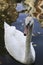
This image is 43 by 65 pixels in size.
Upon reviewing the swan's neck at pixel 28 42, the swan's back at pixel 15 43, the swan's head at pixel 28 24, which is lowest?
the swan's back at pixel 15 43

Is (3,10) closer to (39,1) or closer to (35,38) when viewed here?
(39,1)

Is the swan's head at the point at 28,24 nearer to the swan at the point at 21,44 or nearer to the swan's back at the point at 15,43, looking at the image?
the swan at the point at 21,44

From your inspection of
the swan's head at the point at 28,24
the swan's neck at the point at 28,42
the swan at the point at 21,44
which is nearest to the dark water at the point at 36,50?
the swan at the point at 21,44

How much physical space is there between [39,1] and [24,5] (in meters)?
0.47

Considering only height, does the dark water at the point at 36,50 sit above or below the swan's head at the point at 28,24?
below

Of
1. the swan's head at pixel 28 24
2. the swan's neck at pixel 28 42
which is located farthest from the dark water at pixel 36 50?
the swan's head at pixel 28 24

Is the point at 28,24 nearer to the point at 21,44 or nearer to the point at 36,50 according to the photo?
the point at 21,44

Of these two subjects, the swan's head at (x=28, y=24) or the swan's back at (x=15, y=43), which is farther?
the swan's back at (x=15, y=43)

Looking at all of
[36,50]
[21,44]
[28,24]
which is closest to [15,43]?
[21,44]

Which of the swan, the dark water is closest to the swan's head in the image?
the swan

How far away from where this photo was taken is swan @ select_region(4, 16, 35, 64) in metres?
3.55

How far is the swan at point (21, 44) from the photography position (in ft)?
11.6

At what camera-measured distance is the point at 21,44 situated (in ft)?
12.9

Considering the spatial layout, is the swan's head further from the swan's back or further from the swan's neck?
the swan's back
